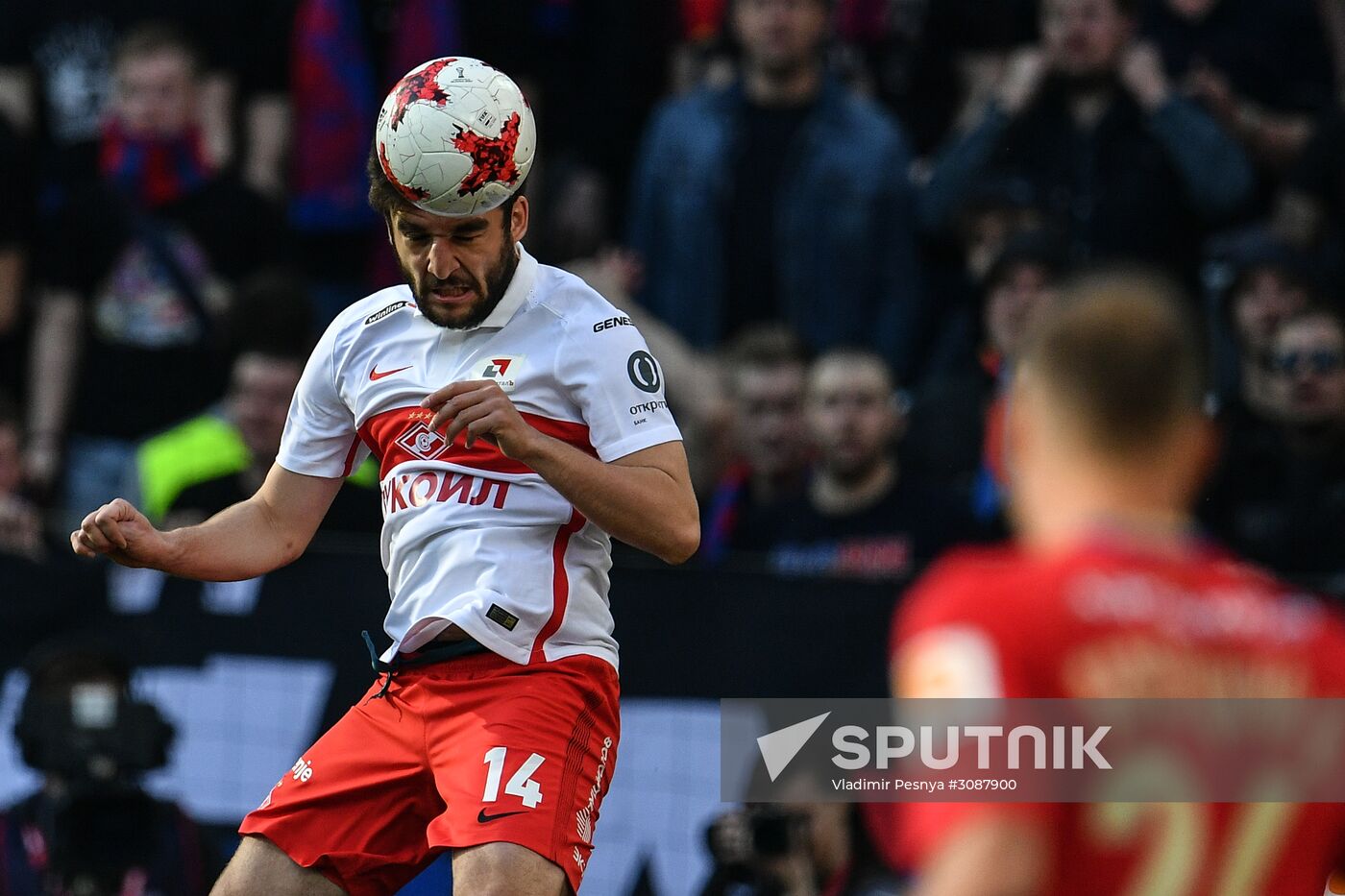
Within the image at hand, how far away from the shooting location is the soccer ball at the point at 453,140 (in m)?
4.97

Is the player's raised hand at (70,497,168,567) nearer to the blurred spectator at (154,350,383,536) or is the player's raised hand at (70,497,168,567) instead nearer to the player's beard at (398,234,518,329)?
the player's beard at (398,234,518,329)

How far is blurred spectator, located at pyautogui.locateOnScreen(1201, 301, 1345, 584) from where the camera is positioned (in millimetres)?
7805

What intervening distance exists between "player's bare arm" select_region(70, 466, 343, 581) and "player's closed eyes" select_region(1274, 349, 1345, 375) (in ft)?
14.2

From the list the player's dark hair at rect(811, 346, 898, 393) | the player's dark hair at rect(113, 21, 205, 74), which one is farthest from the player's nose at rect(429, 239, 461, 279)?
the player's dark hair at rect(113, 21, 205, 74)

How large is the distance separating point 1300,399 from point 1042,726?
5569 mm

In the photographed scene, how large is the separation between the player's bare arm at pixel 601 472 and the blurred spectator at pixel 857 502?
3093 millimetres

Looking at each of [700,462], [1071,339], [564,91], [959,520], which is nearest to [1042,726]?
[1071,339]

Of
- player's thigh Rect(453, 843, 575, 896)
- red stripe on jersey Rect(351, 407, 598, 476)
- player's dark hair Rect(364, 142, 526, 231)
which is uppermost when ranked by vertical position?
player's dark hair Rect(364, 142, 526, 231)

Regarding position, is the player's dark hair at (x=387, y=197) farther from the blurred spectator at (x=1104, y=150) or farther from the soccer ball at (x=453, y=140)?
the blurred spectator at (x=1104, y=150)

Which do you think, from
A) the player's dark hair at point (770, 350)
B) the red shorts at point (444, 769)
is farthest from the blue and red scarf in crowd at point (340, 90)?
the red shorts at point (444, 769)

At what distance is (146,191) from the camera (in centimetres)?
1005

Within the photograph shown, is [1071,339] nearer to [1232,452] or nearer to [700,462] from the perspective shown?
[1232,452]

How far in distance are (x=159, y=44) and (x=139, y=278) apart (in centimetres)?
114

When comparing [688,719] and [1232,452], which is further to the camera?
[1232,452]
